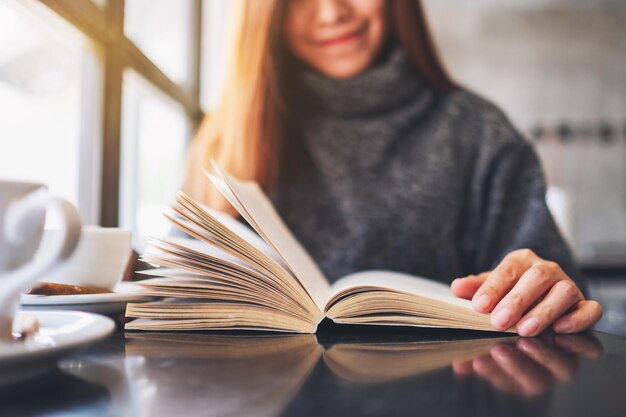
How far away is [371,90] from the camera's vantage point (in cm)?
124

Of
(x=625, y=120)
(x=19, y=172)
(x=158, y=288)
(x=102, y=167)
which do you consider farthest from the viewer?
(x=625, y=120)

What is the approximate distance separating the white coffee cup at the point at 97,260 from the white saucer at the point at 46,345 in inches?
6.7

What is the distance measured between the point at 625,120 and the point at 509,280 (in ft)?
8.94

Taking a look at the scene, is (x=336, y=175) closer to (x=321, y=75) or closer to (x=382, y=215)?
(x=382, y=215)

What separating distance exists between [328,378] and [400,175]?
3.08 feet

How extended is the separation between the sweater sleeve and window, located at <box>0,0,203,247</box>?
708 millimetres

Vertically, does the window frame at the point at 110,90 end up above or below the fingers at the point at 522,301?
above

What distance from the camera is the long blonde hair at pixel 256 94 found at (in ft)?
3.99

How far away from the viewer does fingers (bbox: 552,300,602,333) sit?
0.48m

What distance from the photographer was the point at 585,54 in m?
2.70

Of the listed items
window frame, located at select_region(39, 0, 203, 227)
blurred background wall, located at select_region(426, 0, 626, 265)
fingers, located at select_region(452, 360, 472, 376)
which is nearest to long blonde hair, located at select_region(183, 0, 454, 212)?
window frame, located at select_region(39, 0, 203, 227)

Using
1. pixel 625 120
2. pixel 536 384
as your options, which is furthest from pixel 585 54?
pixel 536 384

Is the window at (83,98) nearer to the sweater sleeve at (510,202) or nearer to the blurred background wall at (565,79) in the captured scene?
the sweater sleeve at (510,202)

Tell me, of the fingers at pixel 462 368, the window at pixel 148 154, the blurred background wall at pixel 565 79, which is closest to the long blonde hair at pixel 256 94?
the window at pixel 148 154
